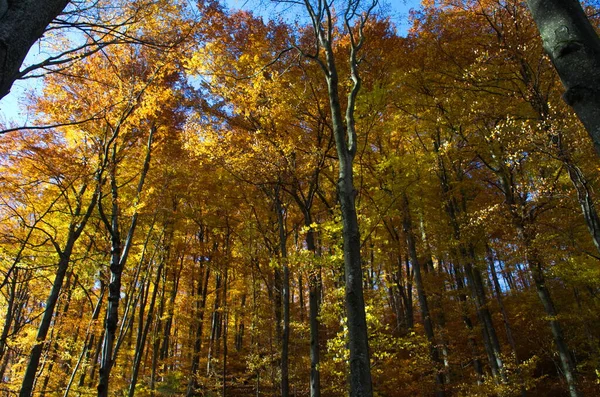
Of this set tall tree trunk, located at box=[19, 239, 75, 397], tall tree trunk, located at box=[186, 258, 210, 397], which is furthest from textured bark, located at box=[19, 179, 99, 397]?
tall tree trunk, located at box=[186, 258, 210, 397]

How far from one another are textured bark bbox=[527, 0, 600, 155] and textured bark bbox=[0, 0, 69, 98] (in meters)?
2.20

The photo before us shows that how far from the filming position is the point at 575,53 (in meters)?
1.35

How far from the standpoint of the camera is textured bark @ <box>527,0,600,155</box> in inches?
49.4

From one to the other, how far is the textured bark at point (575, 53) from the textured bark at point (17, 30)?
2.20 meters

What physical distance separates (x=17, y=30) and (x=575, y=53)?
7.40 ft

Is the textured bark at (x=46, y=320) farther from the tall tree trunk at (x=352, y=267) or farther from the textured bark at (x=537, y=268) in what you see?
the textured bark at (x=537, y=268)

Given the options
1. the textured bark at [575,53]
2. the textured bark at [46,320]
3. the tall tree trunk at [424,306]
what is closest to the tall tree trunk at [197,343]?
the textured bark at [46,320]

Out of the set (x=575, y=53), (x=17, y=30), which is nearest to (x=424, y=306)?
(x=575, y=53)

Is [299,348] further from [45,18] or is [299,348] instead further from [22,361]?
[45,18]

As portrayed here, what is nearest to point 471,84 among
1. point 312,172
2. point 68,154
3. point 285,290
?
point 312,172

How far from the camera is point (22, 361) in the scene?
42.1ft

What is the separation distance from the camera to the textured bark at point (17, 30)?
1.33 metres

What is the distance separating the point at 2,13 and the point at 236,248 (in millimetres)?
14221

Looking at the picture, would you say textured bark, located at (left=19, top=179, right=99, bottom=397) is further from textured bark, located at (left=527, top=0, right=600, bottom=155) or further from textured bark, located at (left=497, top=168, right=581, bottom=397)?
textured bark, located at (left=497, top=168, right=581, bottom=397)
